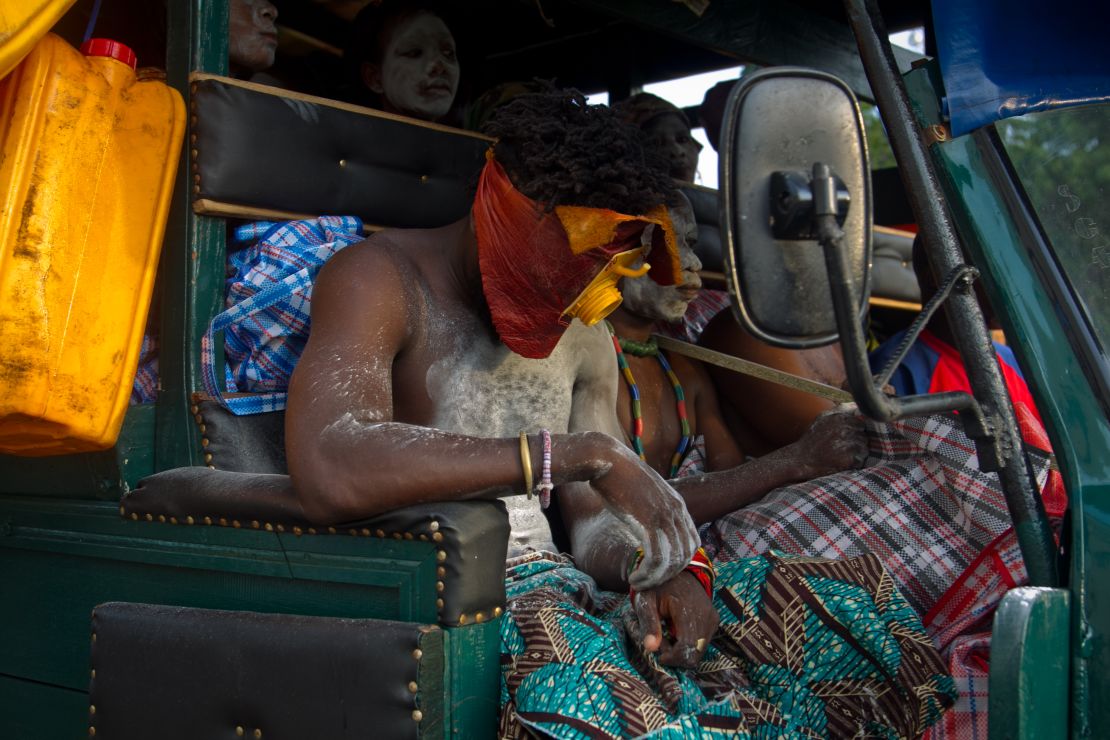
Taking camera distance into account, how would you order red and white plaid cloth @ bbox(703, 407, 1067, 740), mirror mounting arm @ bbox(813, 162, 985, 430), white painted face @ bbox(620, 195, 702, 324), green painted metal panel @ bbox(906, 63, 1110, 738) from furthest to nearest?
white painted face @ bbox(620, 195, 702, 324) → red and white plaid cloth @ bbox(703, 407, 1067, 740) → green painted metal panel @ bbox(906, 63, 1110, 738) → mirror mounting arm @ bbox(813, 162, 985, 430)

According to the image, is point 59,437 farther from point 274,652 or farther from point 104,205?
point 274,652

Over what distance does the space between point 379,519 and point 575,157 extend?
754 mm

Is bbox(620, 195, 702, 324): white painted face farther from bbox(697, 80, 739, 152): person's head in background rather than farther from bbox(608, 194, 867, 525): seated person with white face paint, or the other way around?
bbox(697, 80, 739, 152): person's head in background

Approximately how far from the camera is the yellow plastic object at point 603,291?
6.43ft

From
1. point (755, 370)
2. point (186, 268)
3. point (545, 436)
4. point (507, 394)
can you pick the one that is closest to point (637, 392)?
point (755, 370)

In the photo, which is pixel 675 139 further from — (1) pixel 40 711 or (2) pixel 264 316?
(1) pixel 40 711

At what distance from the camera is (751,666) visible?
6.09 ft

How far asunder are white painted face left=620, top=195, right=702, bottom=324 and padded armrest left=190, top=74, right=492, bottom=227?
631 millimetres

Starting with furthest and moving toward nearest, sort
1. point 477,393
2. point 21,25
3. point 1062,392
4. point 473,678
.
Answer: point 477,393 → point 21,25 → point 473,678 → point 1062,392

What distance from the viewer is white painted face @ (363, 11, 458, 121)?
310 centimetres

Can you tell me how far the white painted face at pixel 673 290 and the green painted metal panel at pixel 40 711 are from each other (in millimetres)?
1667

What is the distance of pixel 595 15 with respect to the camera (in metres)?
3.58

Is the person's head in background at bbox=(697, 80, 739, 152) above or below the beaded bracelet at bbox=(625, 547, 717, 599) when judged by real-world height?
above

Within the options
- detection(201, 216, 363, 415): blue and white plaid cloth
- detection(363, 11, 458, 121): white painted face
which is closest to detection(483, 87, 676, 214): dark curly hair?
detection(201, 216, 363, 415): blue and white plaid cloth
